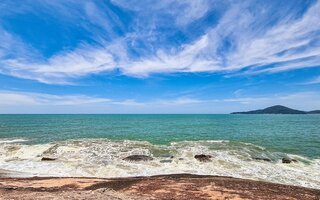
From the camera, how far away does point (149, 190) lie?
16.0 m

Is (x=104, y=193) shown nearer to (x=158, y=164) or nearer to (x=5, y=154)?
(x=158, y=164)

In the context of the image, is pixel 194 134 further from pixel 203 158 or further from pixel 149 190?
pixel 149 190

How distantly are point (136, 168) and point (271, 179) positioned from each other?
12988 mm

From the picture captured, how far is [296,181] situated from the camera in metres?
22.9

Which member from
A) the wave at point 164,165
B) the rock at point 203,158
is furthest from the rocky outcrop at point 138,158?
the rock at point 203,158

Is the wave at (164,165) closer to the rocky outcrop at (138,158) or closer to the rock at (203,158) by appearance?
the rock at (203,158)

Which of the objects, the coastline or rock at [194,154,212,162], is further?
rock at [194,154,212,162]

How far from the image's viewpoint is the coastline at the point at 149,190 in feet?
47.8

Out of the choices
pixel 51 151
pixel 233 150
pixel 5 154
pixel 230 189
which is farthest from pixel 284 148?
pixel 5 154

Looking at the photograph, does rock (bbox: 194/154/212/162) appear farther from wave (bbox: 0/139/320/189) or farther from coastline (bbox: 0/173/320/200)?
coastline (bbox: 0/173/320/200)

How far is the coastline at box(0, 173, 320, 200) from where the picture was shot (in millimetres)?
14562

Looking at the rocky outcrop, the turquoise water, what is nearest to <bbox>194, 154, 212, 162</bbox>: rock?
the rocky outcrop

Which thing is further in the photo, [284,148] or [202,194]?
[284,148]

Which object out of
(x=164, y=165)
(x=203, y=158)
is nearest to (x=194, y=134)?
(x=203, y=158)
